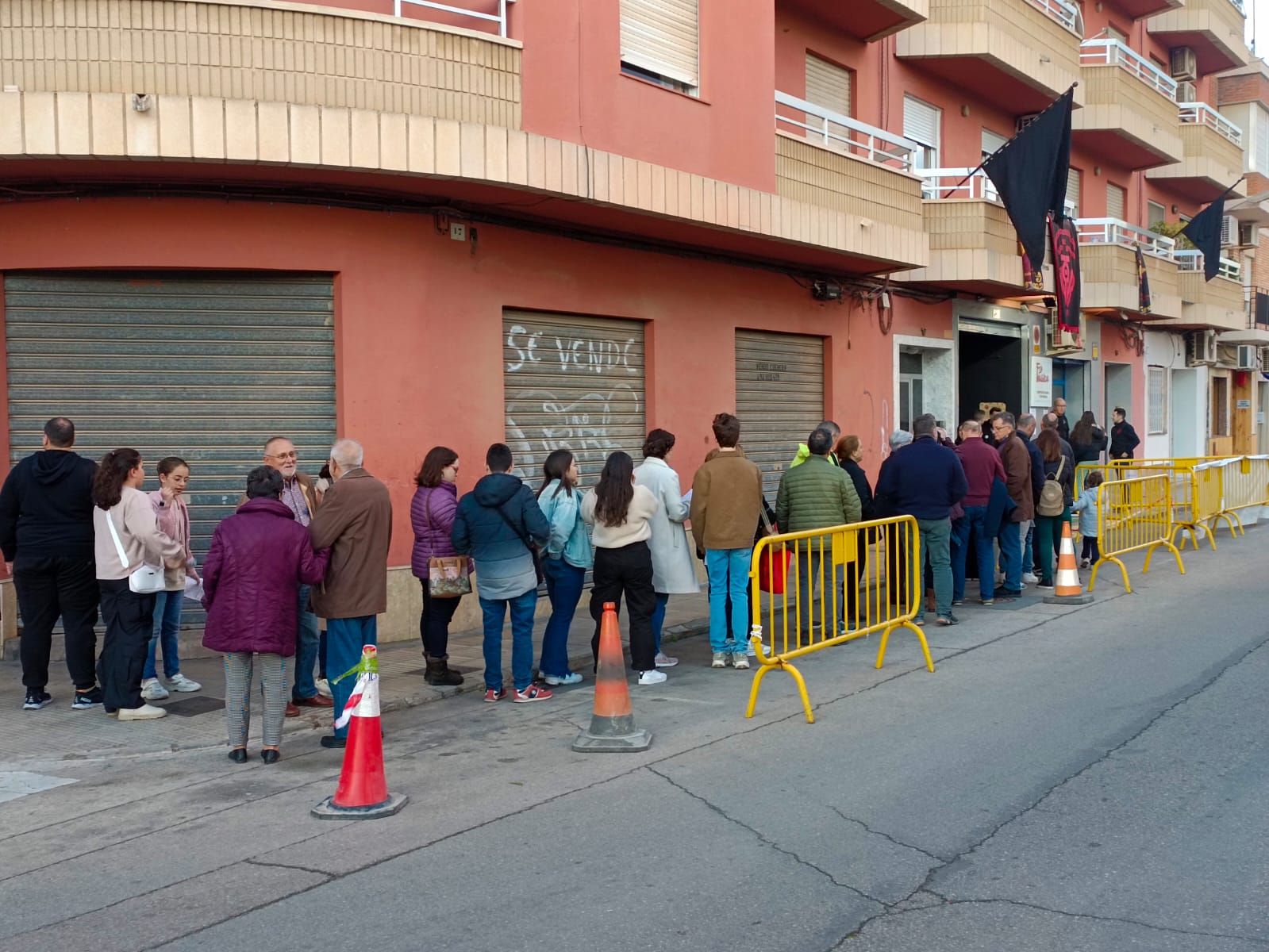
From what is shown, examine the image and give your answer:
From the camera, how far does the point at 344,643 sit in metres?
7.37

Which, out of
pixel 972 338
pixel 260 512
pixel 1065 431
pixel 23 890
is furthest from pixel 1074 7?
pixel 23 890

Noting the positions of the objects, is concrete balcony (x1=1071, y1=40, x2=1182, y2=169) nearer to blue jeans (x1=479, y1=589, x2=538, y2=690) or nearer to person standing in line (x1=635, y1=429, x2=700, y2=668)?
person standing in line (x1=635, y1=429, x2=700, y2=668)

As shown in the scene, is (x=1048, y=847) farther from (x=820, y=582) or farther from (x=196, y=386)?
(x=196, y=386)

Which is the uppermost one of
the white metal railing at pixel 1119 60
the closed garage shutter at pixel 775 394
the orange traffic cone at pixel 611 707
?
the white metal railing at pixel 1119 60

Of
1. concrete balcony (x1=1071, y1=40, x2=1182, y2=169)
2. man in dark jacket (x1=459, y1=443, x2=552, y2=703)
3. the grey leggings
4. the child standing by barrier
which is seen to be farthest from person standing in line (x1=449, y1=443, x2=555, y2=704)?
concrete balcony (x1=1071, y1=40, x2=1182, y2=169)

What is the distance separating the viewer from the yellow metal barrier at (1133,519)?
1330 centimetres

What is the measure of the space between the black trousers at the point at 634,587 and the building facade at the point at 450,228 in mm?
2758

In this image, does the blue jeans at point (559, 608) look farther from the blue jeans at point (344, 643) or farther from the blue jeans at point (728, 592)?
the blue jeans at point (344, 643)

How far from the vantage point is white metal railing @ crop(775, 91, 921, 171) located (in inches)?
578

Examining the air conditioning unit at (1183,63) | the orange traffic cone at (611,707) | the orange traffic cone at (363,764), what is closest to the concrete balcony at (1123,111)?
the air conditioning unit at (1183,63)

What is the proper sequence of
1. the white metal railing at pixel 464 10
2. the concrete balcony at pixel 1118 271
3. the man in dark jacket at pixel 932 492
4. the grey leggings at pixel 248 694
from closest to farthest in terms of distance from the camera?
the grey leggings at pixel 248 694, the white metal railing at pixel 464 10, the man in dark jacket at pixel 932 492, the concrete balcony at pixel 1118 271

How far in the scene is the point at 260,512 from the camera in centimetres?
681

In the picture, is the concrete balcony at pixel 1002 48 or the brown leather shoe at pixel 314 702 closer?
the brown leather shoe at pixel 314 702

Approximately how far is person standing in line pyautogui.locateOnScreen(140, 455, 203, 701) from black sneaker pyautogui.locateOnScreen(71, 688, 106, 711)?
299 mm
